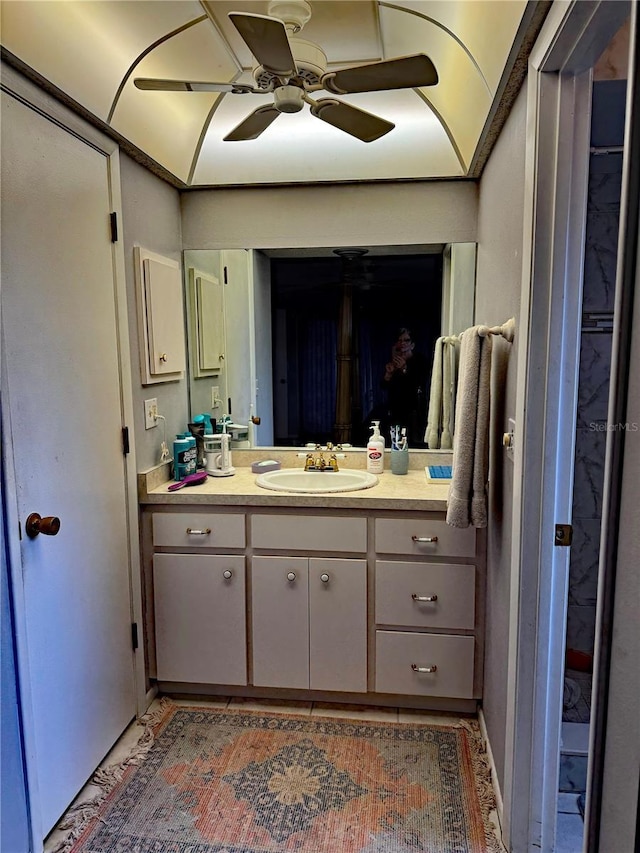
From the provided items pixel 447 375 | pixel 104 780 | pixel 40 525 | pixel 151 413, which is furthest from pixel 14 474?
pixel 447 375

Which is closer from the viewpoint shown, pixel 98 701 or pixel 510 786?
pixel 510 786

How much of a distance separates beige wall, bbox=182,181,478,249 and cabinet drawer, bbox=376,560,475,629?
1.40 metres

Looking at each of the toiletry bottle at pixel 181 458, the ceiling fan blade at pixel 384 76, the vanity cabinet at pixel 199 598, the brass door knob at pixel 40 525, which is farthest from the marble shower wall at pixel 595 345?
the brass door knob at pixel 40 525

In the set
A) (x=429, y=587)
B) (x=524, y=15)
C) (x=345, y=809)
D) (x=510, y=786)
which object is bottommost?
(x=345, y=809)

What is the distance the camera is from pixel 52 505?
162 cm

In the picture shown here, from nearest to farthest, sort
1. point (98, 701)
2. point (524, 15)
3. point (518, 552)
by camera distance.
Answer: point (524, 15), point (518, 552), point (98, 701)

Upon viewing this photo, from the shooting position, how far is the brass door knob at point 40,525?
4.91ft

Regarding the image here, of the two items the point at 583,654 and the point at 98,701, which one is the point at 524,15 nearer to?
the point at 583,654

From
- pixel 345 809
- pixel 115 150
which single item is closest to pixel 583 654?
pixel 345 809

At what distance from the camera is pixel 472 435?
1773mm

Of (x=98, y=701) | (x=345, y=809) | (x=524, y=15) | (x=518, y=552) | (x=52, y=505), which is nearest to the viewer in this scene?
(x=524, y=15)

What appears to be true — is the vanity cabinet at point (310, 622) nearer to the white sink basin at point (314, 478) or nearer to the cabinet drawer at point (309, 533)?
the cabinet drawer at point (309, 533)

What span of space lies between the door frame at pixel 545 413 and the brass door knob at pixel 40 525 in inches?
48.6

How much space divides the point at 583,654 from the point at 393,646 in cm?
67
